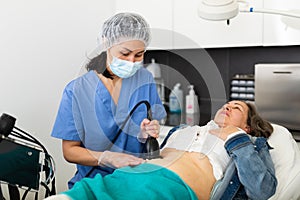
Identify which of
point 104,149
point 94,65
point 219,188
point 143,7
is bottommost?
point 219,188

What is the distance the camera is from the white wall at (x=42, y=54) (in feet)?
6.40

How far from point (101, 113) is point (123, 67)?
178 millimetres

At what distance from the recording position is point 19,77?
2.00 metres

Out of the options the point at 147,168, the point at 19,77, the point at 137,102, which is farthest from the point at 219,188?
the point at 19,77

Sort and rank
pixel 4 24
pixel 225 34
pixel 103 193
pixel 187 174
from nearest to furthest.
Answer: pixel 103 193
pixel 187 174
pixel 4 24
pixel 225 34

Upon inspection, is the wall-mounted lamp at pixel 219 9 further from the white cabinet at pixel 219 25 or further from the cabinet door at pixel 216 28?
the cabinet door at pixel 216 28

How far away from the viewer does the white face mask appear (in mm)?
1305

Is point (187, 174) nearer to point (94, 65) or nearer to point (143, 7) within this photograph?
point (94, 65)

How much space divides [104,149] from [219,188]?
418 millimetres

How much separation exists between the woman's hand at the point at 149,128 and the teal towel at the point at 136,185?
0.34 feet

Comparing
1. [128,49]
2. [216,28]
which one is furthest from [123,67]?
[216,28]

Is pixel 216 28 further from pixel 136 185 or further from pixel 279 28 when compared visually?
pixel 136 185

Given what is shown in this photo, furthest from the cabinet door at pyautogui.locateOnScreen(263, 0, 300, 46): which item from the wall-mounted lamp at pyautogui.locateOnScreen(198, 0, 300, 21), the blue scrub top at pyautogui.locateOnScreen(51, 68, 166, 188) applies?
the blue scrub top at pyautogui.locateOnScreen(51, 68, 166, 188)

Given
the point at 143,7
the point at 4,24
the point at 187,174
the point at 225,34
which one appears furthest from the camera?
the point at 143,7
